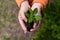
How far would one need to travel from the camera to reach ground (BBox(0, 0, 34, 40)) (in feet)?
5.84

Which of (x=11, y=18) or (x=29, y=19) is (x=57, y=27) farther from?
(x=11, y=18)

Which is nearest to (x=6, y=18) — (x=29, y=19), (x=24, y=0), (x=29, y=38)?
(x=29, y=38)

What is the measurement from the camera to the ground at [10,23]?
1781 mm

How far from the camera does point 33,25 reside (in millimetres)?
1381

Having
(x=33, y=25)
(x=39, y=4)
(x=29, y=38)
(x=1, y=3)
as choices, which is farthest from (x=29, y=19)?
(x=1, y=3)

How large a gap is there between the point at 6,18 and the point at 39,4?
0.57 m

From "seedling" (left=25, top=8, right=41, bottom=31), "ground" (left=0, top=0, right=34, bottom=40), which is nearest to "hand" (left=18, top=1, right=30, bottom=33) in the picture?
"seedling" (left=25, top=8, right=41, bottom=31)

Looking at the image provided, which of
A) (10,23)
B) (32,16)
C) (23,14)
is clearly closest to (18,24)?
(10,23)

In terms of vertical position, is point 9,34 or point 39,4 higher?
point 39,4

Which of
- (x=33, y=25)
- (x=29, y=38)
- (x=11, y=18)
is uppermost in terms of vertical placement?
(x=33, y=25)

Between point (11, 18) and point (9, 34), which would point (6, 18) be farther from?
point (9, 34)

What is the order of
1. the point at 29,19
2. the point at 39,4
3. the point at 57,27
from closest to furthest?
the point at 57,27
the point at 29,19
the point at 39,4

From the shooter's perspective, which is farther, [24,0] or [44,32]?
[24,0]

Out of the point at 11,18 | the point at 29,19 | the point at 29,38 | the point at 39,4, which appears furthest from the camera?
the point at 11,18
